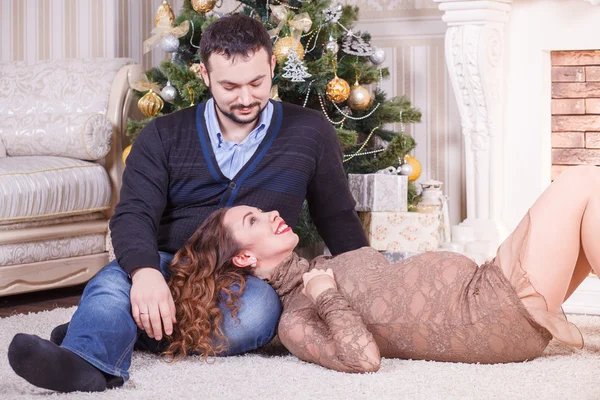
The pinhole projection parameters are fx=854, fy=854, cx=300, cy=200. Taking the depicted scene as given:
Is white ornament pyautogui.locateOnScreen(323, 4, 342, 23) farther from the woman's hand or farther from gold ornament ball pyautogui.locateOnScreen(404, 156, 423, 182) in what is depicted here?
the woman's hand

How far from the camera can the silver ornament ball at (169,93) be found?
3.21 meters

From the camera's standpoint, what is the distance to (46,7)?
443 centimetres

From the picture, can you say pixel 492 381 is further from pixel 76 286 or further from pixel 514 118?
pixel 76 286

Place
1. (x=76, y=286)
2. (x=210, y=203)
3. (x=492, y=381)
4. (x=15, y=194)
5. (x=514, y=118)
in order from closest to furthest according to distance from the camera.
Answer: (x=492, y=381)
(x=210, y=203)
(x=15, y=194)
(x=514, y=118)
(x=76, y=286)

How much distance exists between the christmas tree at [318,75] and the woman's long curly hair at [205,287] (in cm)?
116

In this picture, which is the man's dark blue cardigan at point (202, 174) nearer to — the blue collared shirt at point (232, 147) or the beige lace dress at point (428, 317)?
the blue collared shirt at point (232, 147)

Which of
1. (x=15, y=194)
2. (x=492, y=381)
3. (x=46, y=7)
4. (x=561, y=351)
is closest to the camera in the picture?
(x=492, y=381)

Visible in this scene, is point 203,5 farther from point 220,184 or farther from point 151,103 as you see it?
point 220,184

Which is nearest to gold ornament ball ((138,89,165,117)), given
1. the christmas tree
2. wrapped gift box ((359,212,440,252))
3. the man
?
the christmas tree

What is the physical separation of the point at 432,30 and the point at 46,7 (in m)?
2.03

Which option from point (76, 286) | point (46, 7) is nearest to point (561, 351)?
point (76, 286)

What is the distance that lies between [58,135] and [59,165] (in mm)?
276

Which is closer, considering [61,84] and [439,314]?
[439,314]

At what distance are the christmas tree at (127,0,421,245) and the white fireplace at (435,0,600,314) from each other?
0.80 feet
